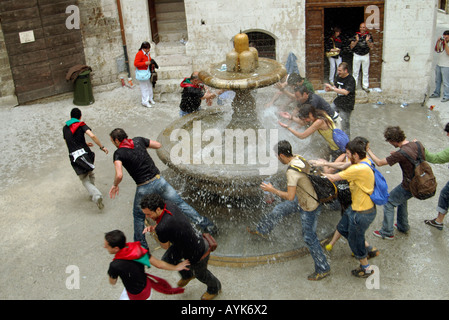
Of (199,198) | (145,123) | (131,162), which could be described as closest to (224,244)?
(199,198)

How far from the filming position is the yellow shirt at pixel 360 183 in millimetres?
5375

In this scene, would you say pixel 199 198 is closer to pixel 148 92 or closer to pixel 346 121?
pixel 346 121

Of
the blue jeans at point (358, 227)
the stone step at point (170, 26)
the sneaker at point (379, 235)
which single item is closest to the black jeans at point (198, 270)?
the blue jeans at point (358, 227)

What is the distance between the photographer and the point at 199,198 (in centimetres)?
732

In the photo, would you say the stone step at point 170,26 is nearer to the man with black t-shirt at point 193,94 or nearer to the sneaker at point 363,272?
the man with black t-shirt at point 193,94

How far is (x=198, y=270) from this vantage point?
5262mm

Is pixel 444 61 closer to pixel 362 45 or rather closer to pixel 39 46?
pixel 362 45

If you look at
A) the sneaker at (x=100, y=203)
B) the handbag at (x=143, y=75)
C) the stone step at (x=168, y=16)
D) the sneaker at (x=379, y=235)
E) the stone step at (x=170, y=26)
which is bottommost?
the sneaker at (x=379, y=235)

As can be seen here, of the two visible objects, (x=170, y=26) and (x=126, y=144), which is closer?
(x=126, y=144)

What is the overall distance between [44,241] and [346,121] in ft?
16.1

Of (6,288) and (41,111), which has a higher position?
(41,111)

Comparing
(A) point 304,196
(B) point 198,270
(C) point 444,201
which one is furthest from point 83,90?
(C) point 444,201

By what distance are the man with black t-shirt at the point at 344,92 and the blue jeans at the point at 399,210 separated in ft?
6.61

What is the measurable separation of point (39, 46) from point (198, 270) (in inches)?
329
